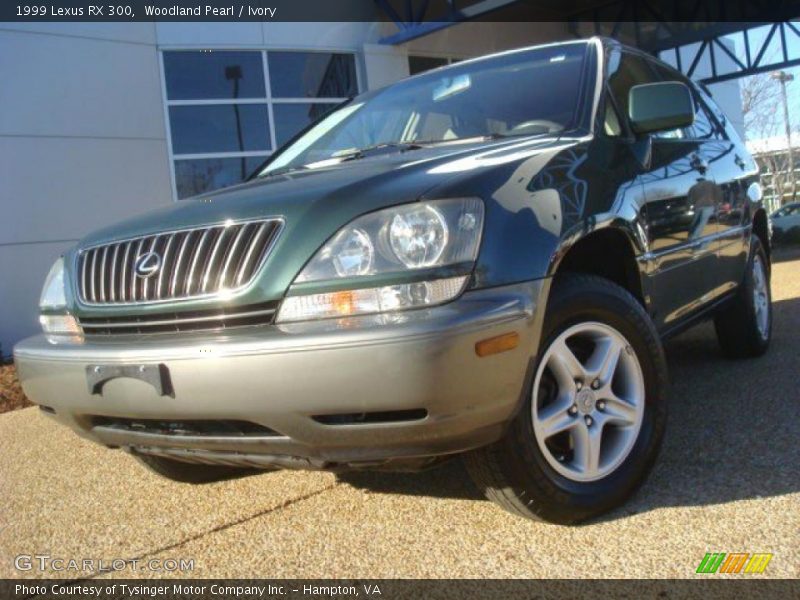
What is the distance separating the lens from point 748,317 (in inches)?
177

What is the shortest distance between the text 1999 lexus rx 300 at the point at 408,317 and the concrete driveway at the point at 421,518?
0.57ft

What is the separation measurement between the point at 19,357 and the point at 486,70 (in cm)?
237

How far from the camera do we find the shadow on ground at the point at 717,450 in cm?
265

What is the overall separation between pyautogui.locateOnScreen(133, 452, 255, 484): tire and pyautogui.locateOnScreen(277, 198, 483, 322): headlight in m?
1.37

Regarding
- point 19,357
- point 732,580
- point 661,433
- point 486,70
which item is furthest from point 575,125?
point 19,357

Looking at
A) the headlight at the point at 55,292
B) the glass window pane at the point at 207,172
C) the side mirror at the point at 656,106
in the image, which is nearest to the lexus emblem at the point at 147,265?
the headlight at the point at 55,292

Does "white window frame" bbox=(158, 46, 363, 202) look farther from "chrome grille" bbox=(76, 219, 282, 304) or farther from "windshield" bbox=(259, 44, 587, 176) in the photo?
"chrome grille" bbox=(76, 219, 282, 304)

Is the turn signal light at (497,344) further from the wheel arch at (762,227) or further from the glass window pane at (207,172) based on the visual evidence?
the glass window pane at (207,172)

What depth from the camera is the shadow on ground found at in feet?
8.70

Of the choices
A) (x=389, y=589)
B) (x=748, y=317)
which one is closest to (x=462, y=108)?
(x=389, y=589)

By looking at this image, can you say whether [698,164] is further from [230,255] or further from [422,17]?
[422,17]

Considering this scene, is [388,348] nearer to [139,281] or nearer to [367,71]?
[139,281]

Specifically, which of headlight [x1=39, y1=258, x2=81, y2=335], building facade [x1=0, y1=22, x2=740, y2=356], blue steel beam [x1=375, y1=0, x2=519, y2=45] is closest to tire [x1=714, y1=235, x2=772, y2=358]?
headlight [x1=39, y1=258, x2=81, y2=335]

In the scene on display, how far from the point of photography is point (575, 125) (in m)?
2.98
